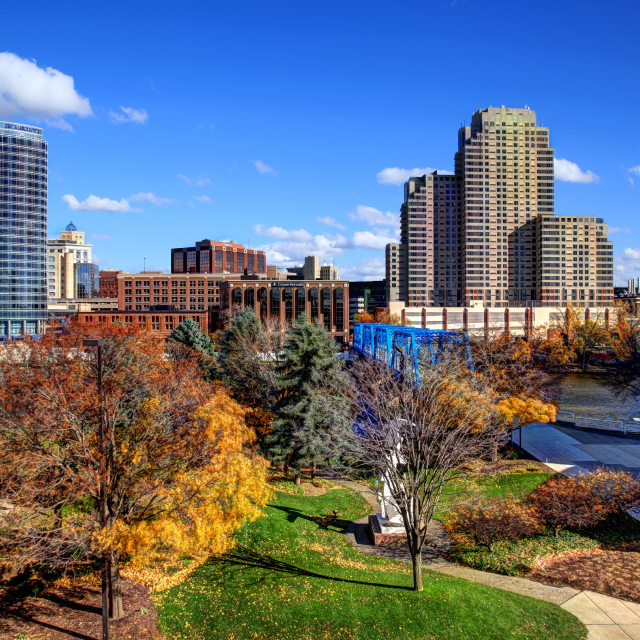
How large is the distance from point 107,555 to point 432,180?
133 meters

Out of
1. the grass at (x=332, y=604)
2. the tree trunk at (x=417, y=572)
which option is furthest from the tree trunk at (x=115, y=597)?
the tree trunk at (x=417, y=572)

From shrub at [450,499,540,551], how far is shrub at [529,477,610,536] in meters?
0.64

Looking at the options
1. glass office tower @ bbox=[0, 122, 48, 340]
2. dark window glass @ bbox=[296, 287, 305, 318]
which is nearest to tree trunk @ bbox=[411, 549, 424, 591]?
dark window glass @ bbox=[296, 287, 305, 318]

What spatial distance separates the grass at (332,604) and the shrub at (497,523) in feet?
11.1

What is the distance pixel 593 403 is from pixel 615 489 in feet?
98.3

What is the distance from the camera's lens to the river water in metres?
43.4

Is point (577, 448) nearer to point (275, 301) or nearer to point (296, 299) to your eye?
point (296, 299)

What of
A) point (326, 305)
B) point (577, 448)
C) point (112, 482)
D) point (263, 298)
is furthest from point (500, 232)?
point (112, 482)

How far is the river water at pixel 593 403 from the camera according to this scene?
43438 mm

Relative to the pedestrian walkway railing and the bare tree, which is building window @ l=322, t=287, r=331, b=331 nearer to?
the pedestrian walkway railing

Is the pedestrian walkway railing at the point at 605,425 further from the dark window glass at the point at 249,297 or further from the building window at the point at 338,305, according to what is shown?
the dark window glass at the point at 249,297

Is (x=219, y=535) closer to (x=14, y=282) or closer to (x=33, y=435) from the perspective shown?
(x=33, y=435)

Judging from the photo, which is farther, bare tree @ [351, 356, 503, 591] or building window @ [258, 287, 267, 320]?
building window @ [258, 287, 267, 320]

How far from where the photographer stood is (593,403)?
4891 centimetres
